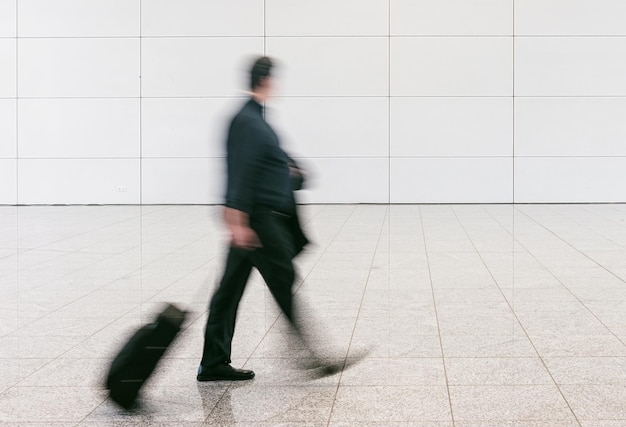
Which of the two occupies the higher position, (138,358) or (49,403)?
(138,358)

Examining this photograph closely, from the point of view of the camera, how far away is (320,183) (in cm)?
1670

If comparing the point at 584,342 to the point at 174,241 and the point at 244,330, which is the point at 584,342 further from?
the point at 174,241

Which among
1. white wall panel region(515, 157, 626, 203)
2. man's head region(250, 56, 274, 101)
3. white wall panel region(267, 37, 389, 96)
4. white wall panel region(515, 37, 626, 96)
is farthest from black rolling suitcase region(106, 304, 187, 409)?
white wall panel region(515, 37, 626, 96)

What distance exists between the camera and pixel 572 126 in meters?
16.5

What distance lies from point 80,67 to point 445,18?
25.0 ft

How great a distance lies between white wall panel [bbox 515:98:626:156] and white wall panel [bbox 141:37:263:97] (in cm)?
567

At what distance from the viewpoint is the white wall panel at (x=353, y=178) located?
16797 millimetres

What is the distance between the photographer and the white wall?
16516mm

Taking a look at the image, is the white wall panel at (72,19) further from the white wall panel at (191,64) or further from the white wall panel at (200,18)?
the white wall panel at (191,64)

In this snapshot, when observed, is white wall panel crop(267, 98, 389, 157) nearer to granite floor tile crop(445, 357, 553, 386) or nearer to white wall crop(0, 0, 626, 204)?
white wall crop(0, 0, 626, 204)

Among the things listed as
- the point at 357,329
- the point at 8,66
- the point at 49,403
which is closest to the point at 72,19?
the point at 8,66

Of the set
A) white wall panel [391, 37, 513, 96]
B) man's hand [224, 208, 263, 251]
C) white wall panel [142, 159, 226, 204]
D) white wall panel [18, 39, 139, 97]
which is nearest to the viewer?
man's hand [224, 208, 263, 251]

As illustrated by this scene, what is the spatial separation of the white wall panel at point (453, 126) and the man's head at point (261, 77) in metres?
12.4

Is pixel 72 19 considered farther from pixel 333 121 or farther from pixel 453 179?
pixel 453 179
